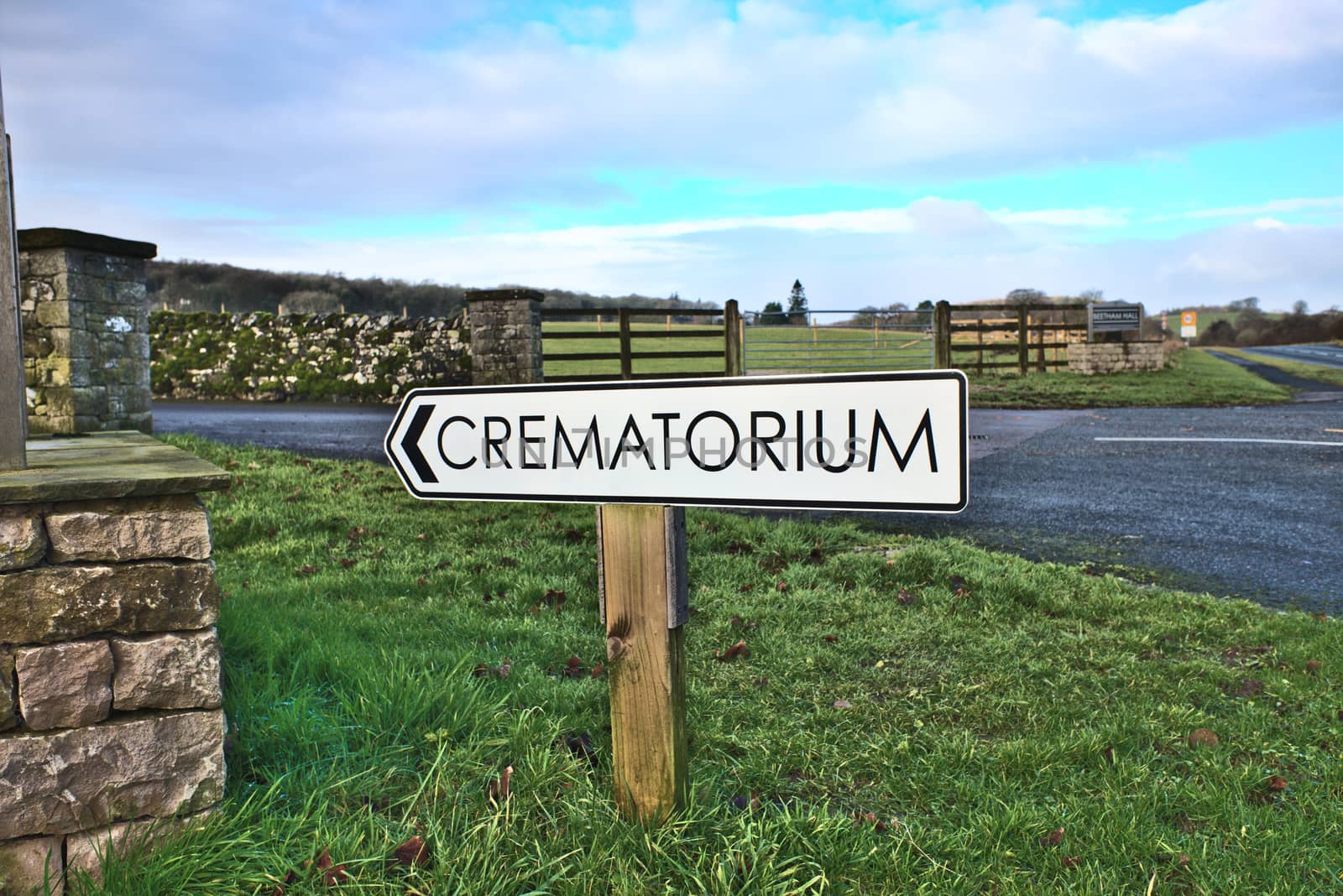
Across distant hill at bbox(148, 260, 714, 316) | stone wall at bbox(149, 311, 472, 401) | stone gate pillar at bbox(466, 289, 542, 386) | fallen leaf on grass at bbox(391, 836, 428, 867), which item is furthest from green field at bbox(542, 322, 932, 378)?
distant hill at bbox(148, 260, 714, 316)

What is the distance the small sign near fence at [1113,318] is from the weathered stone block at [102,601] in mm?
22596

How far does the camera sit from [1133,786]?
2854 millimetres

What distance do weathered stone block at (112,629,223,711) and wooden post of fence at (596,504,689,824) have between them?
1.10 meters

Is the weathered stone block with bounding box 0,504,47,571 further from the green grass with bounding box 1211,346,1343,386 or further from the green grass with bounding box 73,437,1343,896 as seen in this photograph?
the green grass with bounding box 1211,346,1343,386

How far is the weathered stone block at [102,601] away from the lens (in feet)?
7.44

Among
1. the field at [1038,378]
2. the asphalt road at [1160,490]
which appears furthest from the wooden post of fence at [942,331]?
the asphalt road at [1160,490]

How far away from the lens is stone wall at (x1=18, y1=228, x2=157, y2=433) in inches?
360

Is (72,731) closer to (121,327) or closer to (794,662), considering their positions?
(794,662)

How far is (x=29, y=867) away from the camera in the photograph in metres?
2.30

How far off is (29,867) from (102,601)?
2.34 ft

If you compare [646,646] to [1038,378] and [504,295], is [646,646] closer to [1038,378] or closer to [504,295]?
[504,295]

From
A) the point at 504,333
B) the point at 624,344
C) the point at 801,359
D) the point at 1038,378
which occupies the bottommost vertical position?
the point at 1038,378

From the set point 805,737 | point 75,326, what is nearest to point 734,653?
point 805,737

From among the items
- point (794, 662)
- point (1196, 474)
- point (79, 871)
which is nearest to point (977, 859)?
point (794, 662)
